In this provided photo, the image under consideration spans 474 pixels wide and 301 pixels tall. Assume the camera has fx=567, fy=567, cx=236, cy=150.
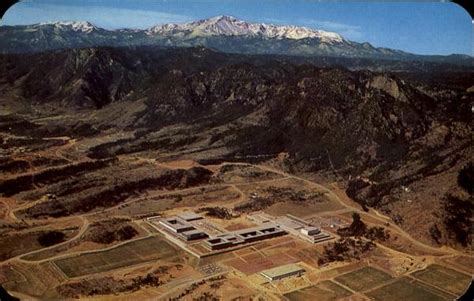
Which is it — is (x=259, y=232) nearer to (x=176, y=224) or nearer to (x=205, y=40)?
(x=176, y=224)

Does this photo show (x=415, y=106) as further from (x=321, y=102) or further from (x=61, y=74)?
(x=61, y=74)

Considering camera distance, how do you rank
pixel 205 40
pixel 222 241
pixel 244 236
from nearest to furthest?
pixel 222 241 → pixel 244 236 → pixel 205 40

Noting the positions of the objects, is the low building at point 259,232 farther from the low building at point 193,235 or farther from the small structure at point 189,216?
the small structure at point 189,216

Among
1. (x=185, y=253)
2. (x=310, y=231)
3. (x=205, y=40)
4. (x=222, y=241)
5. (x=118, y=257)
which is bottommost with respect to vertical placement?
(x=118, y=257)

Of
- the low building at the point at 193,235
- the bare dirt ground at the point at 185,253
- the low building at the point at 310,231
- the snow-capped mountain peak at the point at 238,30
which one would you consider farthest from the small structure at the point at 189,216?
the snow-capped mountain peak at the point at 238,30

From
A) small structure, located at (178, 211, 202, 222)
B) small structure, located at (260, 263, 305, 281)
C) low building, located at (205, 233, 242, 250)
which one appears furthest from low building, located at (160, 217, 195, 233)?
small structure, located at (260, 263, 305, 281)

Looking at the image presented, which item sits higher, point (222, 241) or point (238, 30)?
point (238, 30)

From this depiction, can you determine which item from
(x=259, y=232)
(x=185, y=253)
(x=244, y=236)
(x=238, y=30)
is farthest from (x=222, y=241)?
(x=238, y=30)
